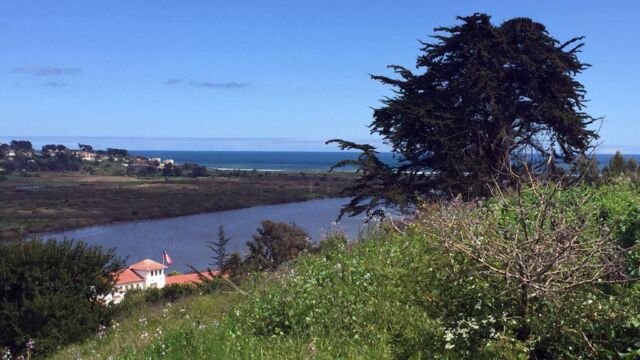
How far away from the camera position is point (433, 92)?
59.2 feet

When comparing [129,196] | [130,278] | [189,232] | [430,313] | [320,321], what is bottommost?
[189,232]

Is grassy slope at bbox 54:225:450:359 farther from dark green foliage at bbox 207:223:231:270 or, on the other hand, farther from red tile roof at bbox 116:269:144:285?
red tile roof at bbox 116:269:144:285

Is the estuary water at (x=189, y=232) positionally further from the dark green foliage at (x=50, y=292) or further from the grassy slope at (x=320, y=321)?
the grassy slope at (x=320, y=321)

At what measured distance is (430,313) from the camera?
15.8ft

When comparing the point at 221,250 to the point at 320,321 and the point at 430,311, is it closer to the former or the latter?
the point at 320,321

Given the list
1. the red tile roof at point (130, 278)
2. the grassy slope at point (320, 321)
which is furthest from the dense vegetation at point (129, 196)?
the grassy slope at point (320, 321)

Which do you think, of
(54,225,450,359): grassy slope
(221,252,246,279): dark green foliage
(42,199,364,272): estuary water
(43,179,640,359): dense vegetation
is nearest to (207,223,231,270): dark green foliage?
(42,199,364,272): estuary water

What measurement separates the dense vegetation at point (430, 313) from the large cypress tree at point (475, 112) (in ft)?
31.9

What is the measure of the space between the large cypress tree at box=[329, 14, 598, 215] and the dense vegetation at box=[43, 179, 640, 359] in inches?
383

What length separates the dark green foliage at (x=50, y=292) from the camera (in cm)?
1319

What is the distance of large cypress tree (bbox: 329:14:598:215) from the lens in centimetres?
1650

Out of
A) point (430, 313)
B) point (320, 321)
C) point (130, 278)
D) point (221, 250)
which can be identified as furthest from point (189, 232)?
point (430, 313)

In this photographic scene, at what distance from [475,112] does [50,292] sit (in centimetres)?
1314

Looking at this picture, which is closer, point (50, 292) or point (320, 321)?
point (320, 321)
